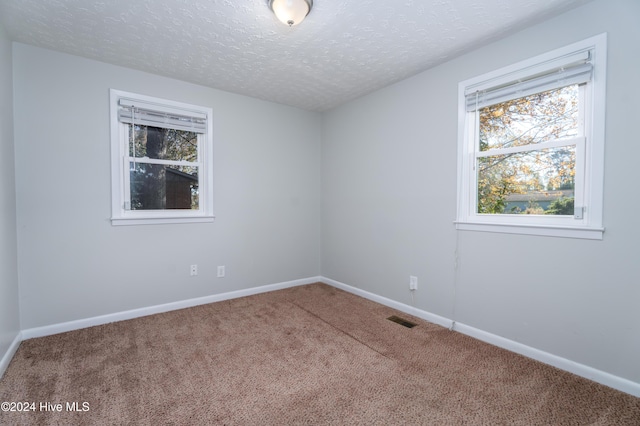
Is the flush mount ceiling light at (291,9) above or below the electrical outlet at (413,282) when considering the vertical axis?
above

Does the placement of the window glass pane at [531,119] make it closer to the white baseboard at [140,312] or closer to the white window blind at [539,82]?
the white window blind at [539,82]

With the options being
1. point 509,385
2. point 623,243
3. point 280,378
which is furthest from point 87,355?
point 623,243

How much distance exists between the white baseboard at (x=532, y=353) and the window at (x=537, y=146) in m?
0.88

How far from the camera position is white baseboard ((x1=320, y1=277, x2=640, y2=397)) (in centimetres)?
181

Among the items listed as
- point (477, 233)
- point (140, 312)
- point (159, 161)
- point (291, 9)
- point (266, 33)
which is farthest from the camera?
point (159, 161)

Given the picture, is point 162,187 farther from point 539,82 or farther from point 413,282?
point 539,82

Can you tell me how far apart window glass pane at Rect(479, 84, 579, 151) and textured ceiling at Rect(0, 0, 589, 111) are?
0.55 metres

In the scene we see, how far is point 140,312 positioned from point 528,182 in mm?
3759

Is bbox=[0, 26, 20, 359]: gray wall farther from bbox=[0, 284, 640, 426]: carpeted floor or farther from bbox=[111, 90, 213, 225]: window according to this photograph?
bbox=[111, 90, 213, 225]: window

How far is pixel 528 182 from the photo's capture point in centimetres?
229

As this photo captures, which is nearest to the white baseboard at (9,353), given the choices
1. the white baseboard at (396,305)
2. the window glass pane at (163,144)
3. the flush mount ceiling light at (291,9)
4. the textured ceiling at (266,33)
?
the window glass pane at (163,144)

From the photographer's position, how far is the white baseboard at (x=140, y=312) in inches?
99.9

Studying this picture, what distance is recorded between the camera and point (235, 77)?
10.0 ft

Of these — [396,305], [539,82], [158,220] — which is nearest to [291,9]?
[539,82]
